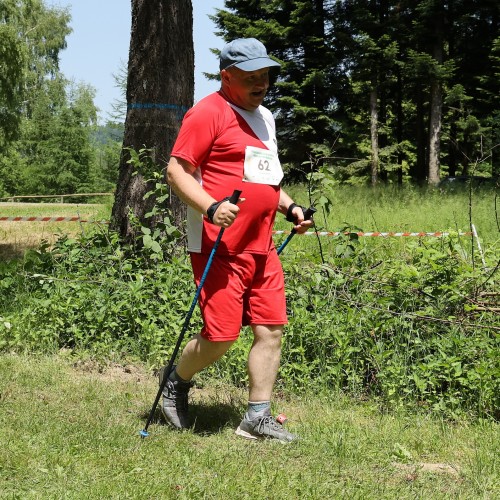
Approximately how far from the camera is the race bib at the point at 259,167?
13.2 feet

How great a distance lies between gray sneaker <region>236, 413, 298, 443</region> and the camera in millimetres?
4117

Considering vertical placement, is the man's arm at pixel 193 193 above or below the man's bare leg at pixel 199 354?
above

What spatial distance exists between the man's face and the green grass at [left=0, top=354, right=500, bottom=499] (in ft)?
5.97

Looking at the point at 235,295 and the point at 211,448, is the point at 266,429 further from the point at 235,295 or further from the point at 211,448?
the point at 235,295

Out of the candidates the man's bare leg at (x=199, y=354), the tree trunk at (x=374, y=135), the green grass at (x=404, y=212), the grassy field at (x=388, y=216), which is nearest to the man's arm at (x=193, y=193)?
the man's bare leg at (x=199, y=354)

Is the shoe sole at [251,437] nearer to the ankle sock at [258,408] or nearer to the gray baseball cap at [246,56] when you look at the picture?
the ankle sock at [258,408]

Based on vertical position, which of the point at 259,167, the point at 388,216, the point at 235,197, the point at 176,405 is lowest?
the point at 176,405

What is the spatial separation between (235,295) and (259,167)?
0.68m

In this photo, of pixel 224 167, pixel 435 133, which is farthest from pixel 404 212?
pixel 224 167

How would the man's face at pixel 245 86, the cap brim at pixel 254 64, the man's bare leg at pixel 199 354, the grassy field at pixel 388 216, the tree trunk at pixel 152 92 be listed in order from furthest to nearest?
the grassy field at pixel 388 216, the tree trunk at pixel 152 92, the man's bare leg at pixel 199 354, the man's face at pixel 245 86, the cap brim at pixel 254 64

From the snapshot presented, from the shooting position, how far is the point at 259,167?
4051mm

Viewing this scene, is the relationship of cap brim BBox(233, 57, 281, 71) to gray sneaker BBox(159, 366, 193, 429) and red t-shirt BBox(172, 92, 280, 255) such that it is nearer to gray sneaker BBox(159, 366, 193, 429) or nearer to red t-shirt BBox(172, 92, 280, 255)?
red t-shirt BBox(172, 92, 280, 255)

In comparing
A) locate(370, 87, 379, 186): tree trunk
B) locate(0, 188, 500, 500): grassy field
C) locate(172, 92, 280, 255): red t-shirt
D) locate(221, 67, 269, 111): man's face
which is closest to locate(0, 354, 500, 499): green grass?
locate(0, 188, 500, 500): grassy field

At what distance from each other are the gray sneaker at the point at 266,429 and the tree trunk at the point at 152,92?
329cm
